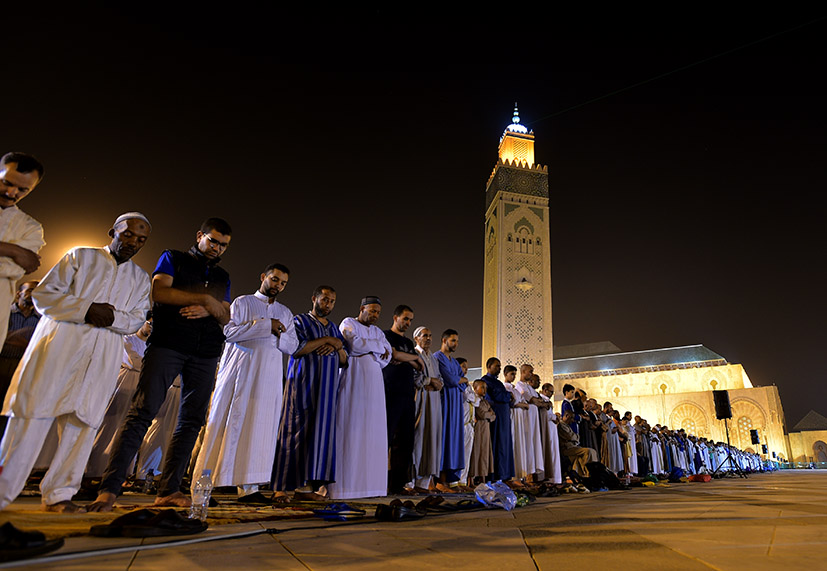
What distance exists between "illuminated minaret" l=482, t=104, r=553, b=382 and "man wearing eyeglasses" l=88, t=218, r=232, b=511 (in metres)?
20.1

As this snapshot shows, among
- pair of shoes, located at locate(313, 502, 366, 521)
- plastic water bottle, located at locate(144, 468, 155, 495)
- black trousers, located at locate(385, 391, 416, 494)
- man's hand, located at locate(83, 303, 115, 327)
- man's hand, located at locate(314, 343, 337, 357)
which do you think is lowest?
plastic water bottle, located at locate(144, 468, 155, 495)

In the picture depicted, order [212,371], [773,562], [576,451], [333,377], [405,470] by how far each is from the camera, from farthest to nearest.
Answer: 1. [576,451]
2. [405,470]
3. [333,377]
4. [212,371]
5. [773,562]

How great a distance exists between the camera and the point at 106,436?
3.78m

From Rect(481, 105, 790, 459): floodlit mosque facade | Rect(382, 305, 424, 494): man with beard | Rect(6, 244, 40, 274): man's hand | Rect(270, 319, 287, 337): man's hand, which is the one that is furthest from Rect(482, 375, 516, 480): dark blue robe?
Rect(481, 105, 790, 459): floodlit mosque facade

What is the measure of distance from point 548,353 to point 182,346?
21511 mm

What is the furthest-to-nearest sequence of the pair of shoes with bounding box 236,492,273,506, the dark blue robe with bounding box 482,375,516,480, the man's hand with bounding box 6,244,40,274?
the dark blue robe with bounding box 482,375,516,480 < the pair of shoes with bounding box 236,492,273,506 < the man's hand with bounding box 6,244,40,274

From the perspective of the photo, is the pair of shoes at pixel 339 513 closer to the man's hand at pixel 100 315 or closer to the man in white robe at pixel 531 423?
the man's hand at pixel 100 315

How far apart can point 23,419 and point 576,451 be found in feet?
20.1

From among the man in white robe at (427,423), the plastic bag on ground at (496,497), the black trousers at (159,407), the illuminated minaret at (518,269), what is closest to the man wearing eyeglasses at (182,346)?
the black trousers at (159,407)

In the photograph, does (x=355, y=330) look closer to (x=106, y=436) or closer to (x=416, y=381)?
(x=416, y=381)

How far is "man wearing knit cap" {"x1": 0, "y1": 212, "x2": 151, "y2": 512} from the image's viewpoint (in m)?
2.04

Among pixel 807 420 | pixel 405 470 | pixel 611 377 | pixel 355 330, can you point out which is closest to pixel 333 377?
pixel 355 330

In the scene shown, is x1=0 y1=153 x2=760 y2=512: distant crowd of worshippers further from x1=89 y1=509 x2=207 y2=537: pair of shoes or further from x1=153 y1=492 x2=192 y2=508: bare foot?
x1=89 y1=509 x2=207 y2=537: pair of shoes

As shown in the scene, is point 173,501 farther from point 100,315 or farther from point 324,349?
point 324,349
